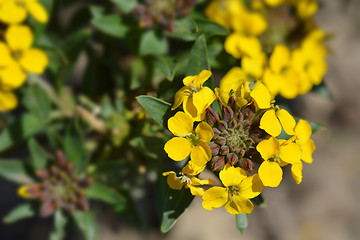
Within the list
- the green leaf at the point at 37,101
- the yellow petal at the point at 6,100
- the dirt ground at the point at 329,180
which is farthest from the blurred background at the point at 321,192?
the yellow petal at the point at 6,100

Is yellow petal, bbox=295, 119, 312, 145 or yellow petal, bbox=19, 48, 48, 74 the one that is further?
yellow petal, bbox=19, 48, 48, 74

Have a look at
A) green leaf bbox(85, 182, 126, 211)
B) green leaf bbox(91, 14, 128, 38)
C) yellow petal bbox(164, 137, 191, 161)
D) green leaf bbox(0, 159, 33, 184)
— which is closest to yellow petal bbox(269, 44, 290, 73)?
green leaf bbox(91, 14, 128, 38)

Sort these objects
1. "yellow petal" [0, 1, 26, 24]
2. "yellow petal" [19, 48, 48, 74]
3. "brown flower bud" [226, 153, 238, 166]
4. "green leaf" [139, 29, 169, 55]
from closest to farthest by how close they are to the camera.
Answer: "brown flower bud" [226, 153, 238, 166] → "yellow petal" [0, 1, 26, 24] → "yellow petal" [19, 48, 48, 74] → "green leaf" [139, 29, 169, 55]

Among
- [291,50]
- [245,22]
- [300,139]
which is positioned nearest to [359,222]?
[291,50]

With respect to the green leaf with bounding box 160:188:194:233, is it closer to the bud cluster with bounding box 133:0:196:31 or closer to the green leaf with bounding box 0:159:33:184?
the bud cluster with bounding box 133:0:196:31

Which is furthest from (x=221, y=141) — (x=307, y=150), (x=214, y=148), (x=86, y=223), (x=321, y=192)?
(x=321, y=192)
